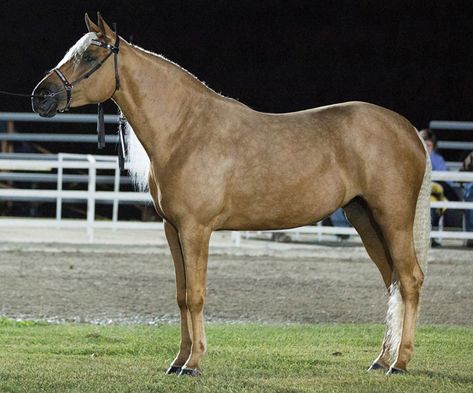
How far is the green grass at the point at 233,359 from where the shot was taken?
6227 millimetres

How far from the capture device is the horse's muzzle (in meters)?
6.66

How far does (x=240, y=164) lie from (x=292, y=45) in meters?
12.4

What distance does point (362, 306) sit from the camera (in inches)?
410

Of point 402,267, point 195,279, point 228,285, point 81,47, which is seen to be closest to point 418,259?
point 402,267

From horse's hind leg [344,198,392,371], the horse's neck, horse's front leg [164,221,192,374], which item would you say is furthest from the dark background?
horse's front leg [164,221,192,374]

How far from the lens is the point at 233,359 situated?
7207 millimetres

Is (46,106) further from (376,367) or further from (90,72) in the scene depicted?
(376,367)

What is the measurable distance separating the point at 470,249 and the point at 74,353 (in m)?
9.28

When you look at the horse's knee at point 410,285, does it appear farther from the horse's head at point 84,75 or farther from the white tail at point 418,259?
the horse's head at point 84,75

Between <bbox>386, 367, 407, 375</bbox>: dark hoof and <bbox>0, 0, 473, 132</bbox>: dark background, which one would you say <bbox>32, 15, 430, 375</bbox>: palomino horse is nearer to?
<bbox>386, 367, 407, 375</bbox>: dark hoof

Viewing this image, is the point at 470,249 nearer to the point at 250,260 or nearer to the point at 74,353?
the point at 250,260

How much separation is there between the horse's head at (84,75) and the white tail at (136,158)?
13.6 inches

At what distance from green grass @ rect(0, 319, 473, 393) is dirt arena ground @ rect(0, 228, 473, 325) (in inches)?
33.5

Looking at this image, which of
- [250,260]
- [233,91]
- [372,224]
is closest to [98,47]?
[372,224]
